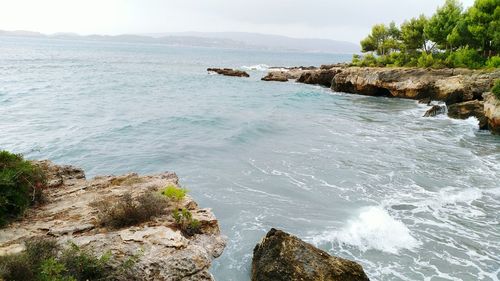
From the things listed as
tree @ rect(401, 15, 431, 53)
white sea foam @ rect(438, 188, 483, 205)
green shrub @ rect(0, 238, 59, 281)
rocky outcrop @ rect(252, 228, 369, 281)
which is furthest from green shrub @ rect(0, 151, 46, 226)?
tree @ rect(401, 15, 431, 53)

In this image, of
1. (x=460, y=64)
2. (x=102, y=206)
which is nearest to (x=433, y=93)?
(x=460, y=64)

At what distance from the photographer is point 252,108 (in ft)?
125

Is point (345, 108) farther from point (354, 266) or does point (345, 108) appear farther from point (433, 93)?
point (354, 266)

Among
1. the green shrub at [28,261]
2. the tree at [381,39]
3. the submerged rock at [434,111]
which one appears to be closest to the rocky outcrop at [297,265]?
the green shrub at [28,261]

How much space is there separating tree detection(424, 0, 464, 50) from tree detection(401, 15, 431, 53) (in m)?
2.96

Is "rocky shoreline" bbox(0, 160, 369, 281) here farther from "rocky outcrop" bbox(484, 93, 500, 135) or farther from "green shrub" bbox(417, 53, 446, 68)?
"green shrub" bbox(417, 53, 446, 68)

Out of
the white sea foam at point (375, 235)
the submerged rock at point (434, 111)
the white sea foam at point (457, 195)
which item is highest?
the submerged rock at point (434, 111)

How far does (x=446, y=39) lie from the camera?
52.9 m

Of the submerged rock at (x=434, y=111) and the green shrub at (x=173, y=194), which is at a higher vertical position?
the green shrub at (x=173, y=194)

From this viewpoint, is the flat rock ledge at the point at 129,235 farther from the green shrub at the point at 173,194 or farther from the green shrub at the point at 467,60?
the green shrub at the point at 467,60

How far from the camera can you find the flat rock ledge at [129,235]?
6.62 metres

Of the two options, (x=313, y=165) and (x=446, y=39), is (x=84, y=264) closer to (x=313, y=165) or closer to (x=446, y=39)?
(x=313, y=165)

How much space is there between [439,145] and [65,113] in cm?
2915

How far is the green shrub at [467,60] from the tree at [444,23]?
692 cm
